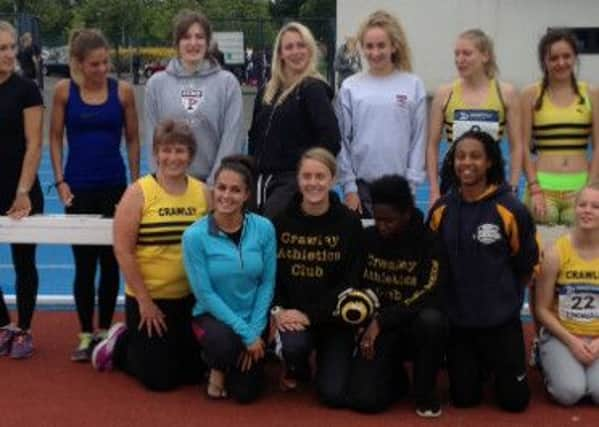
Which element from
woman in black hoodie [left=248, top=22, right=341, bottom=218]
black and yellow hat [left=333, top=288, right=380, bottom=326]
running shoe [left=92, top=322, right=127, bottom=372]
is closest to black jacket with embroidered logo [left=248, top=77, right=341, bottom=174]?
woman in black hoodie [left=248, top=22, right=341, bottom=218]

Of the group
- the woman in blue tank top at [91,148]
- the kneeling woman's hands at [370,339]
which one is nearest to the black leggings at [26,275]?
the woman in blue tank top at [91,148]

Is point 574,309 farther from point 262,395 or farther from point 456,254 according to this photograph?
point 262,395

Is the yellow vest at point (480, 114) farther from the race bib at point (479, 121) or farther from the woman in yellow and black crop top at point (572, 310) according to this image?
the woman in yellow and black crop top at point (572, 310)

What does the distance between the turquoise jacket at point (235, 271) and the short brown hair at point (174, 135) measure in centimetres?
41

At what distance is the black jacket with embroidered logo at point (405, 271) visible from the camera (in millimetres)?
4664

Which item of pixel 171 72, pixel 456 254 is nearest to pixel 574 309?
pixel 456 254

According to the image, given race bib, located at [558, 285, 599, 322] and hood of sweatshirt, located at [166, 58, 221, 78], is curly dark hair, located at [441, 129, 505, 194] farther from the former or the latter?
hood of sweatshirt, located at [166, 58, 221, 78]

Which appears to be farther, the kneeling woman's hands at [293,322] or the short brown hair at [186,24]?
the short brown hair at [186,24]

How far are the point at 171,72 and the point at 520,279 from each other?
233 centimetres

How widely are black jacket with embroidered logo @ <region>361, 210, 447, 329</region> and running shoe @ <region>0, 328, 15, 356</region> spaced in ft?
7.30

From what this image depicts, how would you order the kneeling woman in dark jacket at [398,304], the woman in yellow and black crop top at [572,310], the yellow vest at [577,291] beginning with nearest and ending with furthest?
the kneeling woman in dark jacket at [398,304]
the woman in yellow and black crop top at [572,310]
the yellow vest at [577,291]

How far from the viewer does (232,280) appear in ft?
15.6

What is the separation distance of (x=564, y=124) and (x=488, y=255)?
1026mm

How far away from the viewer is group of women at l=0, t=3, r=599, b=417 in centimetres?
470
